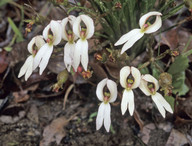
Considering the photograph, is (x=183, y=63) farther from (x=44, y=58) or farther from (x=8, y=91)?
(x=8, y=91)

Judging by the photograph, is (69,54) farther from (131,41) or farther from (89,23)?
(131,41)

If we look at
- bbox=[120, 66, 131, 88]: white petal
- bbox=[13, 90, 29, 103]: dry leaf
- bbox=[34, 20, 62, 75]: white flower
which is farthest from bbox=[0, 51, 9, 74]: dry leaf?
bbox=[120, 66, 131, 88]: white petal

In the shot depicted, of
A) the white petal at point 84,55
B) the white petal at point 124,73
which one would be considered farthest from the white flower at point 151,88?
the white petal at point 84,55

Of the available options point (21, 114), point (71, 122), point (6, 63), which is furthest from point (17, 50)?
point (71, 122)

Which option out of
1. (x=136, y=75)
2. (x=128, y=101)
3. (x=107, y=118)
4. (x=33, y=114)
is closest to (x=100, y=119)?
(x=107, y=118)

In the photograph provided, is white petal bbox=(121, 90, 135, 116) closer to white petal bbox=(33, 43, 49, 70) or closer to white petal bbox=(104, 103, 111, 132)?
white petal bbox=(104, 103, 111, 132)

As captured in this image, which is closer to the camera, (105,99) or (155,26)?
(155,26)

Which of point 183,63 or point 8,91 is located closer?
point 183,63

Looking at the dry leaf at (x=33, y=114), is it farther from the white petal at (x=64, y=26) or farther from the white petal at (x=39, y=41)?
the white petal at (x=64, y=26)
